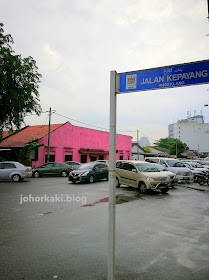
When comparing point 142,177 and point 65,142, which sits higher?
point 65,142

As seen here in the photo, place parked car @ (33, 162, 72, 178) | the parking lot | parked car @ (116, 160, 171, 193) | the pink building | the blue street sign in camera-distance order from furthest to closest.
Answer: the pink building < parked car @ (33, 162, 72, 178) < parked car @ (116, 160, 171, 193) < the parking lot < the blue street sign

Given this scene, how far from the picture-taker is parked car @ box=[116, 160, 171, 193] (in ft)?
40.2

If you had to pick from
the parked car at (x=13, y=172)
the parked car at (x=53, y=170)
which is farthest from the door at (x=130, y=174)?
the parked car at (x=53, y=170)

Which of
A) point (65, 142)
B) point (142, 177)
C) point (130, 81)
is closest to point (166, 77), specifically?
point (130, 81)

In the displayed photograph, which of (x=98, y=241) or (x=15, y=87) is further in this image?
(x=15, y=87)

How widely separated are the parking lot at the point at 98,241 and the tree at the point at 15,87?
986 centimetres

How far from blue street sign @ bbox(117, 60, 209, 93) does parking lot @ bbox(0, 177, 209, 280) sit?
287 cm

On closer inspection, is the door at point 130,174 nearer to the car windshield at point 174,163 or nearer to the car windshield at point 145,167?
the car windshield at point 145,167

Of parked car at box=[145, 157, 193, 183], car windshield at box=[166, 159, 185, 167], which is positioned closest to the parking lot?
parked car at box=[145, 157, 193, 183]

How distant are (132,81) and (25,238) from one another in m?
4.27

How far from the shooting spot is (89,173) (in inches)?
671

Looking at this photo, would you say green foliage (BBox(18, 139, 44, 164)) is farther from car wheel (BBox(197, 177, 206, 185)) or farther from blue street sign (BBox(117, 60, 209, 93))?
blue street sign (BBox(117, 60, 209, 93))

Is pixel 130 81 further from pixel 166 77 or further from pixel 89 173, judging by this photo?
pixel 89 173

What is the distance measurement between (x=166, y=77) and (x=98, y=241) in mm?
3762
